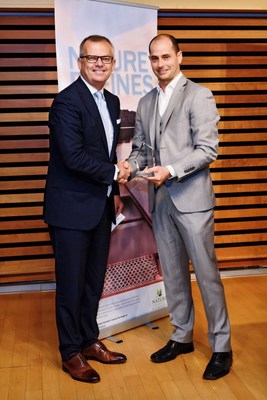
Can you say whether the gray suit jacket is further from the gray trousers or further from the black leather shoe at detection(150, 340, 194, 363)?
the black leather shoe at detection(150, 340, 194, 363)

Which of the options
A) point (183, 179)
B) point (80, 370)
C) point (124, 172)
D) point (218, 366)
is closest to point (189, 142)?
point (183, 179)

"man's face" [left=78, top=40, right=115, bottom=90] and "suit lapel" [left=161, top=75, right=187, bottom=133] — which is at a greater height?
"man's face" [left=78, top=40, right=115, bottom=90]

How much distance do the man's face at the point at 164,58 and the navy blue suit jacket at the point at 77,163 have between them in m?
0.44

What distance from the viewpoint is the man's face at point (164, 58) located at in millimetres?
3627

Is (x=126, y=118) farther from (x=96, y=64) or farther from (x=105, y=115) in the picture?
(x=96, y=64)

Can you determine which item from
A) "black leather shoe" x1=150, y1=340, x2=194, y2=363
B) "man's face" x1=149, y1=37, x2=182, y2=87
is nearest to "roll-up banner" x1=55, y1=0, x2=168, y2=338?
"black leather shoe" x1=150, y1=340, x2=194, y2=363

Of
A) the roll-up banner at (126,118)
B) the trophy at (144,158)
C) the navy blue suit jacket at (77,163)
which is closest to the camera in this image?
the navy blue suit jacket at (77,163)

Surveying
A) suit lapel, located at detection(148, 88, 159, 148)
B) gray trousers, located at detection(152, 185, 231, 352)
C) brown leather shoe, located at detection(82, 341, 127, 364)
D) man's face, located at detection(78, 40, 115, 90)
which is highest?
man's face, located at detection(78, 40, 115, 90)

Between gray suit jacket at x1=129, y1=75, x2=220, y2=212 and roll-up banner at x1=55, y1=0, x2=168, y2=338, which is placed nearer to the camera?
gray suit jacket at x1=129, y1=75, x2=220, y2=212

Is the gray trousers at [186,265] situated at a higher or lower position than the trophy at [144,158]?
lower

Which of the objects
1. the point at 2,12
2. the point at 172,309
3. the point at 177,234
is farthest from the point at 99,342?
the point at 2,12

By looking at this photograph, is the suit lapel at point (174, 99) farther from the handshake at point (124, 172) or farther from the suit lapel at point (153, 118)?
the handshake at point (124, 172)

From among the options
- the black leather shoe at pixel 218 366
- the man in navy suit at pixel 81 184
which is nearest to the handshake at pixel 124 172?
the man in navy suit at pixel 81 184

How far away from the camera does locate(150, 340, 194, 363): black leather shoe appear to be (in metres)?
3.96
